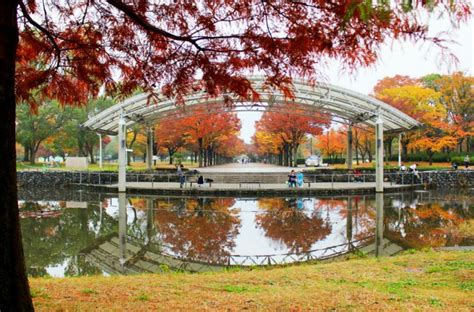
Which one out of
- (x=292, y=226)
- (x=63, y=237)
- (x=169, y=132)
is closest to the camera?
(x=63, y=237)

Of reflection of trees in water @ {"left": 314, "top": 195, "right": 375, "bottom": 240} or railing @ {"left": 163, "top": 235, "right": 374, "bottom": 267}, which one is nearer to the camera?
railing @ {"left": 163, "top": 235, "right": 374, "bottom": 267}

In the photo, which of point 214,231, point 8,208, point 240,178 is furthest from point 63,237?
point 240,178

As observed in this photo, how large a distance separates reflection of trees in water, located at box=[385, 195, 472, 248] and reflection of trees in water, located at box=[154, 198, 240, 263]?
5113mm

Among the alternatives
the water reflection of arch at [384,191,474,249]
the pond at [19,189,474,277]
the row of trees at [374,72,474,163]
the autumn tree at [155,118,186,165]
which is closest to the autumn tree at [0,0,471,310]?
the pond at [19,189,474,277]

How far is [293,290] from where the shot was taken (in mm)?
5625

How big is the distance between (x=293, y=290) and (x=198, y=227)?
8039 millimetres

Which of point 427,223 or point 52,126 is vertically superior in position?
point 52,126

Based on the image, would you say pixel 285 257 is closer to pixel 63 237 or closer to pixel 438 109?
pixel 63 237

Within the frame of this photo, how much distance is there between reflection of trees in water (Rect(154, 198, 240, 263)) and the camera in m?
10.2

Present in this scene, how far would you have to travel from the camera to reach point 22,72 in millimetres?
6230

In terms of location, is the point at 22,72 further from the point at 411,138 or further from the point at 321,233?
the point at 411,138

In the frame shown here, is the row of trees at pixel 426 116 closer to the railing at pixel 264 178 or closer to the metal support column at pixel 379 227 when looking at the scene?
the railing at pixel 264 178

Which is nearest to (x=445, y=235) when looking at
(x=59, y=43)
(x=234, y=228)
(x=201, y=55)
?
(x=234, y=228)

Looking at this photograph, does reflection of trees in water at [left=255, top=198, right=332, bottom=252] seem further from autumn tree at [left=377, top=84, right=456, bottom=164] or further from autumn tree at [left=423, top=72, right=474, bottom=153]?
autumn tree at [left=423, top=72, right=474, bottom=153]
